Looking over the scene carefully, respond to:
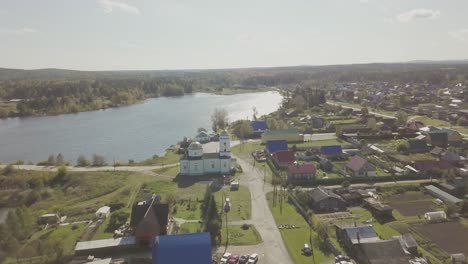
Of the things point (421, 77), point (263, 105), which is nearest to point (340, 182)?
point (263, 105)

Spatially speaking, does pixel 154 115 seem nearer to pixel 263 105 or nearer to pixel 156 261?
pixel 263 105

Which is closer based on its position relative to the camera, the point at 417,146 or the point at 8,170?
the point at 8,170

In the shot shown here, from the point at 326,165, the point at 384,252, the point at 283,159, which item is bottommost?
the point at 326,165

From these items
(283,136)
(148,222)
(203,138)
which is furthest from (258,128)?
(148,222)

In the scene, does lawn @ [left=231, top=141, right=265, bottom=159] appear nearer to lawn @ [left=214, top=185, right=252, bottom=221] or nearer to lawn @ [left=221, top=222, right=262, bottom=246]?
lawn @ [left=214, top=185, right=252, bottom=221]

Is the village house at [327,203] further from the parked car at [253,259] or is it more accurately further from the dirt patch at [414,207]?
the parked car at [253,259]

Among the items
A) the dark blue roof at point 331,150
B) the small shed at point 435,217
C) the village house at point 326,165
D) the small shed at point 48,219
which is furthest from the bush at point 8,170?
the small shed at point 435,217

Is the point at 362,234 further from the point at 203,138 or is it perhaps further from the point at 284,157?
the point at 203,138

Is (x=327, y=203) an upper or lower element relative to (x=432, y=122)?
upper
